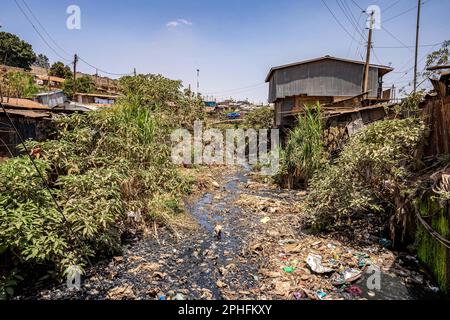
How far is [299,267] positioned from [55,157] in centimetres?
449

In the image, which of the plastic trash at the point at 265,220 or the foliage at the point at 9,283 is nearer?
the foliage at the point at 9,283

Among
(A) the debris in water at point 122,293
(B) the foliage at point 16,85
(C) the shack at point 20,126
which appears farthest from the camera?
(B) the foliage at point 16,85

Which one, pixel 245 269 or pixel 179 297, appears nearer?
pixel 179 297

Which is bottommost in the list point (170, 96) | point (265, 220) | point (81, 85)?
point (265, 220)

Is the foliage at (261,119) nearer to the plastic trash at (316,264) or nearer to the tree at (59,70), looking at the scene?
the plastic trash at (316,264)

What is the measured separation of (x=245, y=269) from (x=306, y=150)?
535cm

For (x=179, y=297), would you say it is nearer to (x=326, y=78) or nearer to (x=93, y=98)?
(x=326, y=78)

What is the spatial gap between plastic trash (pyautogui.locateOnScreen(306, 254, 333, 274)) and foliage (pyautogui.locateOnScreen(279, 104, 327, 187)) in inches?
181

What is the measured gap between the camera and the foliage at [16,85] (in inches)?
618

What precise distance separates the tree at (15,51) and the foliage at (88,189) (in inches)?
1298

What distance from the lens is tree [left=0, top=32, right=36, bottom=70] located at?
30.6 m

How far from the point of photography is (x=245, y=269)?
13.9 ft

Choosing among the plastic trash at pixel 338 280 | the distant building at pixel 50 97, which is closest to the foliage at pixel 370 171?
the plastic trash at pixel 338 280

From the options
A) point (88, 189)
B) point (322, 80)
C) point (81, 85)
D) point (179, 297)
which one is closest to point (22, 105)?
point (88, 189)
